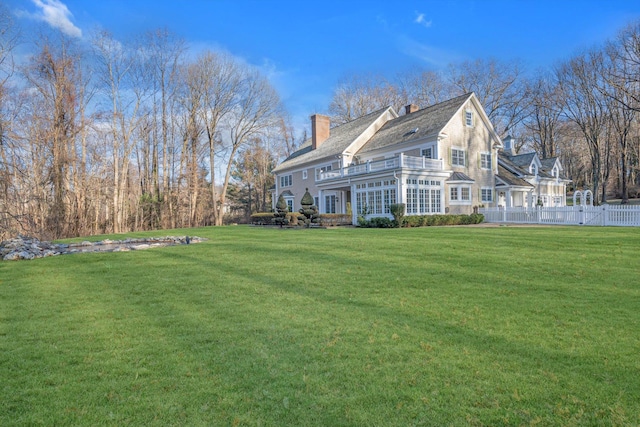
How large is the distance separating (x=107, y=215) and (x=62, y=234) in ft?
10.3

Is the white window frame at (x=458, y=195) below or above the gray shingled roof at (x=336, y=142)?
below

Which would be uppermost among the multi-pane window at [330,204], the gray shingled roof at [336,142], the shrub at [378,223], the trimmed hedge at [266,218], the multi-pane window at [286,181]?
the gray shingled roof at [336,142]

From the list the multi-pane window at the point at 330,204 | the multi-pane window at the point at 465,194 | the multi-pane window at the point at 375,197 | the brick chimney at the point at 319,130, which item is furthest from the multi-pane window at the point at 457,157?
the brick chimney at the point at 319,130

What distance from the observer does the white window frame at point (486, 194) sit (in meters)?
25.7

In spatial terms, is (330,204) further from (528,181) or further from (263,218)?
(528,181)

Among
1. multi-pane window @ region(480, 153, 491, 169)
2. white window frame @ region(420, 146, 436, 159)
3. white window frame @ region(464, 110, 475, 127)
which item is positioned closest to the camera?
white window frame @ region(420, 146, 436, 159)

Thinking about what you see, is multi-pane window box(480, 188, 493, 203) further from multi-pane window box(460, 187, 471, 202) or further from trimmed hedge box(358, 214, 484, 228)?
trimmed hedge box(358, 214, 484, 228)

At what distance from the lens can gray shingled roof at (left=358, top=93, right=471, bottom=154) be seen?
2395 cm

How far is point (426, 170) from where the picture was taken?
2161 centimetres

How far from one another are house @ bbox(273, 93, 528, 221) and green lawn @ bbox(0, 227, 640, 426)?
→ 14.7 m

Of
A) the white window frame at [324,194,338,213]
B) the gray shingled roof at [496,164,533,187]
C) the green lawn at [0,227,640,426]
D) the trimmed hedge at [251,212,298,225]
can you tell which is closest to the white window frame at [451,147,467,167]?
the gray shingled roof at [496,164,533,187]

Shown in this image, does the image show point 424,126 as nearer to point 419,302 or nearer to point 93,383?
point 419,302

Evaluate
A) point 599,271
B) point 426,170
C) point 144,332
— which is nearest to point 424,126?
point 426,170

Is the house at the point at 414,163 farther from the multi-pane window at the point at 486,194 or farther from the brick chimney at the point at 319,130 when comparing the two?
the brick chimney at the point at 319,130
